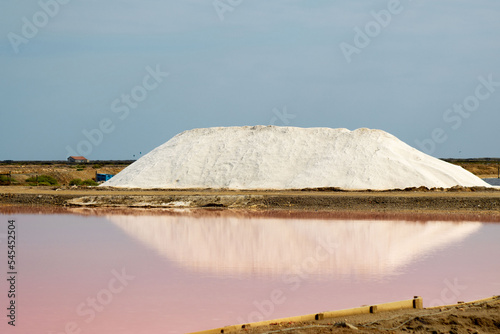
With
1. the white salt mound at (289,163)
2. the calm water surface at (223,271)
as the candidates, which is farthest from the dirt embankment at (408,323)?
the white salt mound at (289,163)

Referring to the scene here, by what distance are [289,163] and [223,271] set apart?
91.9ft

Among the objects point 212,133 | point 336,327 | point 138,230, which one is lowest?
point 336,327

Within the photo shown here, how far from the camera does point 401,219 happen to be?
936 inches

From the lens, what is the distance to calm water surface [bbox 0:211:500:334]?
884cm

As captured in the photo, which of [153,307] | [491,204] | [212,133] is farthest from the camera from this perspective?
[212,133]

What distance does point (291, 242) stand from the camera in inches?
670

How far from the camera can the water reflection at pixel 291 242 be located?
12898 mm

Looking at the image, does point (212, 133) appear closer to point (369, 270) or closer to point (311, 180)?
point (311, 180)

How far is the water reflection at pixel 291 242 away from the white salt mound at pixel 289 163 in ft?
45.4

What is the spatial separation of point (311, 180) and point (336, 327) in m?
29.6

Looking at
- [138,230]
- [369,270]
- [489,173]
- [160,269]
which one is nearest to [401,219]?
[138,230]

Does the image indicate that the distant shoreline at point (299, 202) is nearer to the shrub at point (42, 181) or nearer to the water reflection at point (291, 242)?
the water reflection at point (291, 242)

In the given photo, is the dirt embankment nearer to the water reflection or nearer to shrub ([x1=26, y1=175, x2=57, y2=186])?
the water reflection

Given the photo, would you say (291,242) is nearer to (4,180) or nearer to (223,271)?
(223,271)
